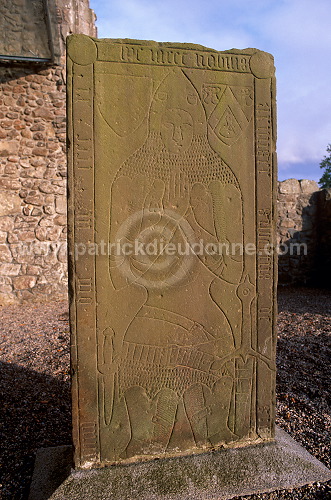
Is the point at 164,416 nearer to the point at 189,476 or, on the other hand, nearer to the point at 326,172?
the point at 189,476

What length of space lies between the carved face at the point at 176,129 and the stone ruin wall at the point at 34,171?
200 inches

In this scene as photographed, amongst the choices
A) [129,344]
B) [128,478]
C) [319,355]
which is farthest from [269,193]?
[319,355]

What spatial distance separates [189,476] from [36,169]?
588 centimetres

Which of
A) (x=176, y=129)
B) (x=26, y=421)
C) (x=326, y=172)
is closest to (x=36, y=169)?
(x=26, y=421)

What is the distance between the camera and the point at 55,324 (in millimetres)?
5234

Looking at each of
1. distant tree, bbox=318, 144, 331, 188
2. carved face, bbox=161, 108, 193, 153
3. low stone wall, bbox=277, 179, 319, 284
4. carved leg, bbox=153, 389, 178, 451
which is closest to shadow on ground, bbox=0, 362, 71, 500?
carved leg, bbox=153, 389, 178, 451

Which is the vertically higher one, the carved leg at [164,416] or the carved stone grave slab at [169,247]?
the carved stone grave slab at [169,247]

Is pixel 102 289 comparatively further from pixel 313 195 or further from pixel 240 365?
pixel 313 195

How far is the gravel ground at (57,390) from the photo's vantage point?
209 cm

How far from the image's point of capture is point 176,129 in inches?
75.4

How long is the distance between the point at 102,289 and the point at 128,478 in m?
0.92

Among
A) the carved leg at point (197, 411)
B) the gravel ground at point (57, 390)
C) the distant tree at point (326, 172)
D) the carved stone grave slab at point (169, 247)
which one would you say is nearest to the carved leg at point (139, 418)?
the carved stone grave slab at point (169, 247)

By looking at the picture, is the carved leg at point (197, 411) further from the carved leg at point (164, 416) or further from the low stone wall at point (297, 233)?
the low stone wall at point (297, 233)

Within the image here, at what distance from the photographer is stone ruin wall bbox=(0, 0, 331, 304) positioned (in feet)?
20.9
